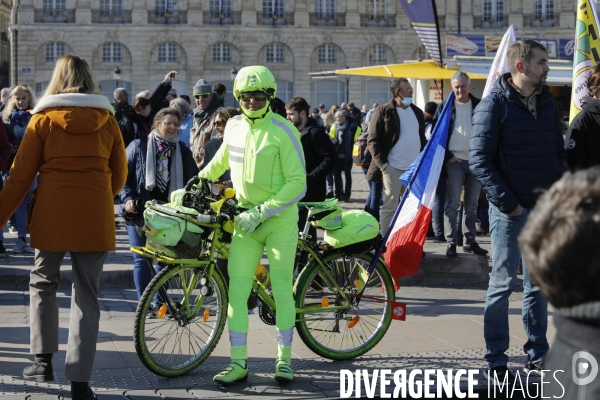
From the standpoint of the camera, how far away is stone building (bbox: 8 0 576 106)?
175ft

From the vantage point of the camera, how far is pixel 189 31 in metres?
53.7

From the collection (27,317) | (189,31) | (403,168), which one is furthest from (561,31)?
(27,317)

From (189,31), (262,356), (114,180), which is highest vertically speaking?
(189,31)

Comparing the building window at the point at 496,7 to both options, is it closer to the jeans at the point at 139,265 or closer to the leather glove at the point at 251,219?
the jeans at the point at 139,265

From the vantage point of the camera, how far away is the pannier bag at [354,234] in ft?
21.0

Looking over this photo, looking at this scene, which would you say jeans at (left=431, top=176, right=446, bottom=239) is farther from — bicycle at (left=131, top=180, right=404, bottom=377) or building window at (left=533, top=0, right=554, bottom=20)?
building window at (left=533, top=0, right=554, bottom=20)

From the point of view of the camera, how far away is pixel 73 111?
17.6 ft

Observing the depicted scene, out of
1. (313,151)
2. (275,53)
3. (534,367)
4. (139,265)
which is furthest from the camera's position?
(275,53)

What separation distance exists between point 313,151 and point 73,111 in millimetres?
3420

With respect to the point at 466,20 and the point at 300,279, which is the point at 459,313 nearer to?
the point at 300,279

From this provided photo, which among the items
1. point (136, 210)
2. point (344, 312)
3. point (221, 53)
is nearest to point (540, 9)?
point (221, 53)

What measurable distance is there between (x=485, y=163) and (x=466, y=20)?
52710 mm

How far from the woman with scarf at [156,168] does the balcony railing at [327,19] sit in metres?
48.6

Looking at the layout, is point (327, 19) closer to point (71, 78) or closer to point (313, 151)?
point (313, 151)
